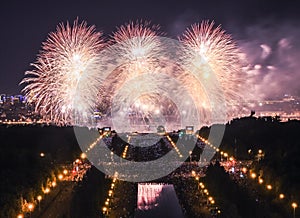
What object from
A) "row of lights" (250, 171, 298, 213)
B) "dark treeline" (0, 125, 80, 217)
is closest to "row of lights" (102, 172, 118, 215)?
"dark treeline" (0, 125, 80, 217)

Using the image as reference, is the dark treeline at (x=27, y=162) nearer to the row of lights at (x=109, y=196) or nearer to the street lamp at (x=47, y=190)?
the street lamp at (x=47, y=190)

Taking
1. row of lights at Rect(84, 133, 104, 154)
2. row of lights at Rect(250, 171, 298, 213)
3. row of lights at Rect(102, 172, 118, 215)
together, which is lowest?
row of lights at Rect(102, 172, 118, 215)

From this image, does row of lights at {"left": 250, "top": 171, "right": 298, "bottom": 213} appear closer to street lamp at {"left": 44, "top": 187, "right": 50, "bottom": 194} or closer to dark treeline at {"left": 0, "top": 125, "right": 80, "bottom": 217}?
street lamp at {"left": 44, "top": 187, "right": 50, "bottom": 194}

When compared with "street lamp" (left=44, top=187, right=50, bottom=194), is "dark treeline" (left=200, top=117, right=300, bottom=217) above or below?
above

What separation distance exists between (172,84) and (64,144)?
7.98 metres

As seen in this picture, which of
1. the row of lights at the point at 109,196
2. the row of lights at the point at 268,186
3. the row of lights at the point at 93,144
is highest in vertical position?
the row of lights at the point at 93,144

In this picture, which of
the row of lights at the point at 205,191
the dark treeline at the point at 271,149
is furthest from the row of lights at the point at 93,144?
the row of lights at the point at 205,191

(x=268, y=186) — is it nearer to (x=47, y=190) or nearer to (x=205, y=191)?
(x=205, y=191)

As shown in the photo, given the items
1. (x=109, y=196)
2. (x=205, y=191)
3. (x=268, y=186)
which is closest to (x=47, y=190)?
(x=109, y=196)

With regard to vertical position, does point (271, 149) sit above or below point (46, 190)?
above

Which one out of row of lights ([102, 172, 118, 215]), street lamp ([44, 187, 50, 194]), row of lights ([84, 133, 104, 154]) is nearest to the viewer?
row of lights ([102, 172, 118, 215])

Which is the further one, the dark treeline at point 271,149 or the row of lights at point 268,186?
the dark treeline at point 271,149

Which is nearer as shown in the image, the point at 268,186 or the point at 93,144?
the point at 268,186

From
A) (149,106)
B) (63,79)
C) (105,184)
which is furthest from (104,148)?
(105,184)
